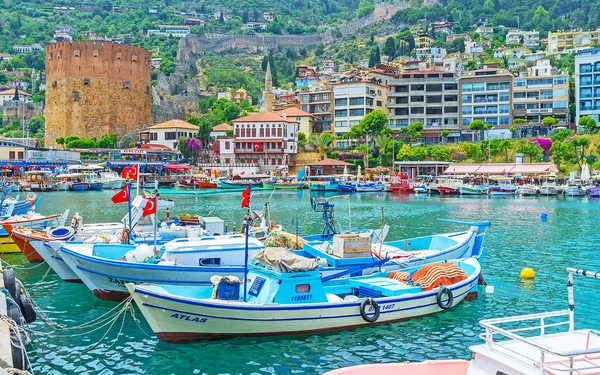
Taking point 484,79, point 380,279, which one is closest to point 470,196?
point 484,79

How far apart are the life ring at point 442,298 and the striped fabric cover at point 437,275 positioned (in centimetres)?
42

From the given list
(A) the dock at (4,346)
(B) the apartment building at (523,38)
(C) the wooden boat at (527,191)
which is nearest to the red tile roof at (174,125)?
(C) the wooden boat at (527,191)

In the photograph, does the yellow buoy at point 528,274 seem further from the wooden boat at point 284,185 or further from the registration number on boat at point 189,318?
the wooden boat at point 284,185

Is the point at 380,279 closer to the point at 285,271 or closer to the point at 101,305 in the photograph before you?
the point at 285,271

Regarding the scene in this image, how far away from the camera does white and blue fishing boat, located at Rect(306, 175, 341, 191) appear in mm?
69562

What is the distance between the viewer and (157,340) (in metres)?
13.6

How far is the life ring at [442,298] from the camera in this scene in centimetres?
1545

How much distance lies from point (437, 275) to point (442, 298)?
82 cm

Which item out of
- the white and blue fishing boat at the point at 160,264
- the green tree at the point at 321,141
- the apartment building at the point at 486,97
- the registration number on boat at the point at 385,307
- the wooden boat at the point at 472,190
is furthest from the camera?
the green tree at the point at 321,141

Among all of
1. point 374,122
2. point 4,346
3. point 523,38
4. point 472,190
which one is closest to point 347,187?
point 472,190

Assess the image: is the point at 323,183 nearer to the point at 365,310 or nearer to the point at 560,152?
the point at 560,152

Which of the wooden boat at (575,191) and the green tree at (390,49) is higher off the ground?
the green tree at (390,49)

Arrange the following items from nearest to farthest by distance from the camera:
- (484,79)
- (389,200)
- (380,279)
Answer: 1. (380,279)
2. (389,200)
3. (484,79)

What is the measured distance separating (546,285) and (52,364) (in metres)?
14.6
